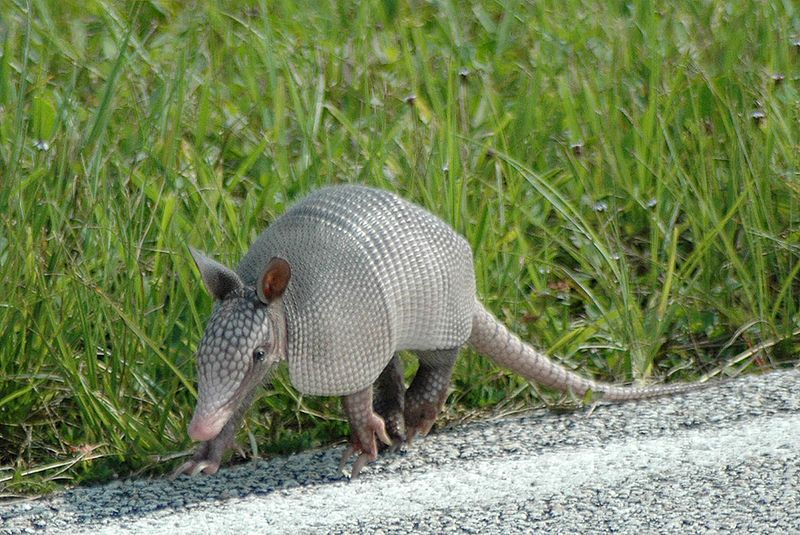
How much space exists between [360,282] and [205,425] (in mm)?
568

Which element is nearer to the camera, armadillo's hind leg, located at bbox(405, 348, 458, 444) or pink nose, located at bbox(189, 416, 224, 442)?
pink nose, located at bbox(189, 416, 224, 442)

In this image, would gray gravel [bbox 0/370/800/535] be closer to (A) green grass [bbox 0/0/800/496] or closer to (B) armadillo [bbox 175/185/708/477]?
(B) armadillo [bbox 175/185/708/477]

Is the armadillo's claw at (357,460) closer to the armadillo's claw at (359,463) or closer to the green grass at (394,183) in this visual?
the armadillo's claw at (359,463)

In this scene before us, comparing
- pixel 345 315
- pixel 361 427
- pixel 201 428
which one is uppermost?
pixel 345 315

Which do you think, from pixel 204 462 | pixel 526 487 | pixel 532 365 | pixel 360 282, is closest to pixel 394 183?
pixel 532 365

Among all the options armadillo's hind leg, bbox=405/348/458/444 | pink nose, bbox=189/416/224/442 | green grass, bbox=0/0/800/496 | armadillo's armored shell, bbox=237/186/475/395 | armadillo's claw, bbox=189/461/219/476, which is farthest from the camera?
green grass, bbox=0/0/800/496

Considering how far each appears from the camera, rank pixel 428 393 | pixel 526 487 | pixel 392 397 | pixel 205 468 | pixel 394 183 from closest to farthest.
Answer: pixel 526 487 → pixel 205 468 → pixel 428 393 → pixel 392 397 → pixel 394 183

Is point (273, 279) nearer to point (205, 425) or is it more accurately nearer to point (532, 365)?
point (205, 425)

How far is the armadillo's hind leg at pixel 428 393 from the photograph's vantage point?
3793mm

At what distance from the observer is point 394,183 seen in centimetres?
480

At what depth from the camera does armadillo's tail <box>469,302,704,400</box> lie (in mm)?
3924

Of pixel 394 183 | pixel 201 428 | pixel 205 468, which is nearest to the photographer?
pixel 201 428

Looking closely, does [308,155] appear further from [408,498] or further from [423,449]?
[408,498]

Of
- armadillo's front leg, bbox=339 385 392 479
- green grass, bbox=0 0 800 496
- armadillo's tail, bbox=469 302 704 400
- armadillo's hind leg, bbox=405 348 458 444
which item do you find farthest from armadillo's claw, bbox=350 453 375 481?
armadillo's tail, bbox=469 302 704 400
